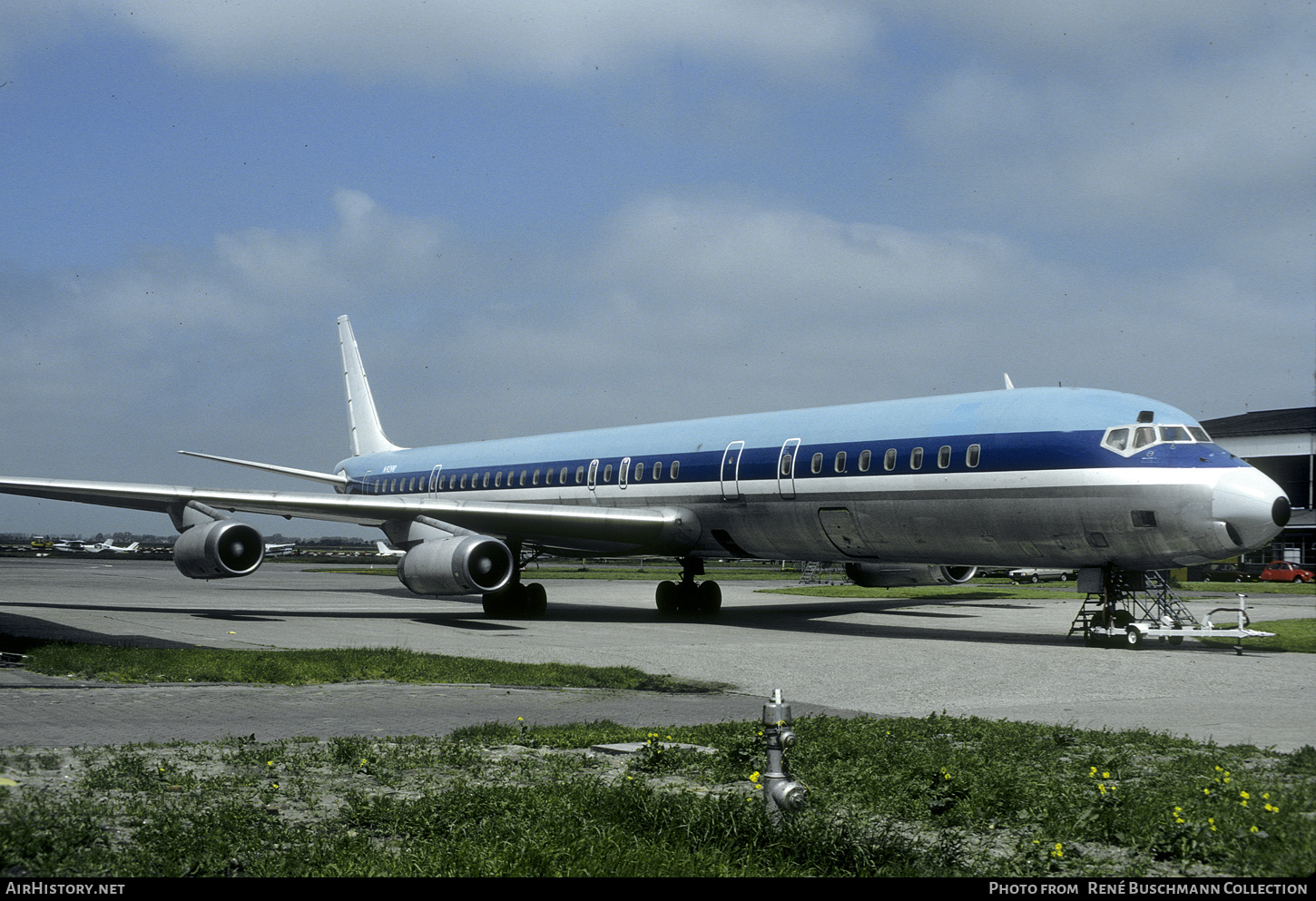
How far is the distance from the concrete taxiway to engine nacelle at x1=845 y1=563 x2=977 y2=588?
0.85 m

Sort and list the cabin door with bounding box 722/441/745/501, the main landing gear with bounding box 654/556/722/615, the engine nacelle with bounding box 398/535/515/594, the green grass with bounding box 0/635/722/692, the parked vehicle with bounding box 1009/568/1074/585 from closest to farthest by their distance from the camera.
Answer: the green grass with bounding box 0/635/722/692
the engine nacelle with bounding box 398/535/515/594
the cabin door with bounding box 722/441/745/501
the main landing gear with bounding box 654/556/722/615
the parked vehicle with bounding box 1009/568/1074/585

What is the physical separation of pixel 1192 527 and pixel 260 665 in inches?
508

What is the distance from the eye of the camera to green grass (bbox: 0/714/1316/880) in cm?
490

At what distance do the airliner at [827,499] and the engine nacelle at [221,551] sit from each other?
1.5 inches

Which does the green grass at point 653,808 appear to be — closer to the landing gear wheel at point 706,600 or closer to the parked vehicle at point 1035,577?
the landing gear wheel at point 706,600

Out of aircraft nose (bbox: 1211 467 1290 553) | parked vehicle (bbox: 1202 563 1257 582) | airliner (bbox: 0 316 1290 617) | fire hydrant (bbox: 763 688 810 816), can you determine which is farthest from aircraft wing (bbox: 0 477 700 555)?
parked vehicle (bbox: 1202 563 1257 582)

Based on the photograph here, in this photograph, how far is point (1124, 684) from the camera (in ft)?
41.3

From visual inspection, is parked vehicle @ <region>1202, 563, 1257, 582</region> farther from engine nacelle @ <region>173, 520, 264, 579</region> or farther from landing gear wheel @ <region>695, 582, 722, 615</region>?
engine nacelle @ <region>173, 520, 264, 579</region>

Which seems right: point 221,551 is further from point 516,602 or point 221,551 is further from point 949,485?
point 949,485

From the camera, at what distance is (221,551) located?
21.6 metres

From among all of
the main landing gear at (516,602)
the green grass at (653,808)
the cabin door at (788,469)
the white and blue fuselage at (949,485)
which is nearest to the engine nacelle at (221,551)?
the white and blue fuselage at (949,485)

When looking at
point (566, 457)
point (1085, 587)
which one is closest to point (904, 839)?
point (1085, 587)

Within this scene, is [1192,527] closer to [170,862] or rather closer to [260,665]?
[260,665]
